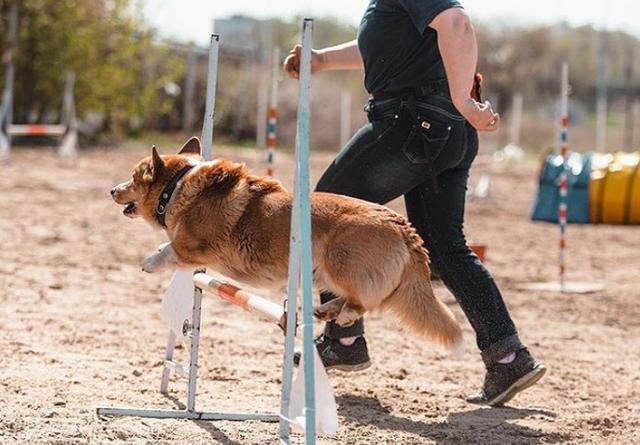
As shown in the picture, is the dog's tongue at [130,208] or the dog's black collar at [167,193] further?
the dog's tongue at [130,208]

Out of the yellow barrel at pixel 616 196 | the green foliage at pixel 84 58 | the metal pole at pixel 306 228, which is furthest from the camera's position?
the green foliage at pixel 84 58

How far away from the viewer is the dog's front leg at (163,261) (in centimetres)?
397

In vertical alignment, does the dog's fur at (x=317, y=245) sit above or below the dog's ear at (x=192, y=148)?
below

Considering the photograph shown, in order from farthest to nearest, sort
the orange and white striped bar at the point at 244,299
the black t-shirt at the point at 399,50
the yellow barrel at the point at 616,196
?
the yellow barrel at the point at 616,196, the black t-shirt at the point at 399,50, the orange and white striped bar at the point at 244,299

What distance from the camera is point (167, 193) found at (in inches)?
160

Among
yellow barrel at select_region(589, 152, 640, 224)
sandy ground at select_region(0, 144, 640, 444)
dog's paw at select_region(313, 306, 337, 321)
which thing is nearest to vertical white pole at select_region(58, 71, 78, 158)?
yellow barrel at select_region(589, 152, 640, 224)

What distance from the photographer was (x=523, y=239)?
445 inches

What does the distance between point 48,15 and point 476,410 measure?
58.6 ft

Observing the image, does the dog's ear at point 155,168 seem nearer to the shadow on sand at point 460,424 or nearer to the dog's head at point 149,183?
the dog's head at point 149,183

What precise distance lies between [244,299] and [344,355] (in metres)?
0.90

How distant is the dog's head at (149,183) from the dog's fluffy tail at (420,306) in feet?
2.93

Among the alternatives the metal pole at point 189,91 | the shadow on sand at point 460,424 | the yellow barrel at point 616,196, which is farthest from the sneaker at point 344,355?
the metal pole at point 189,91

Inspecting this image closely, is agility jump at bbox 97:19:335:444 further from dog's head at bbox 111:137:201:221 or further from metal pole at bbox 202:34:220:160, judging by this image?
dog's head at bbox 111:137:201:221

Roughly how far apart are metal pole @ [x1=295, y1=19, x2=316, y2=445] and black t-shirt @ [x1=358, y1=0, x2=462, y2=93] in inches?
36.1
